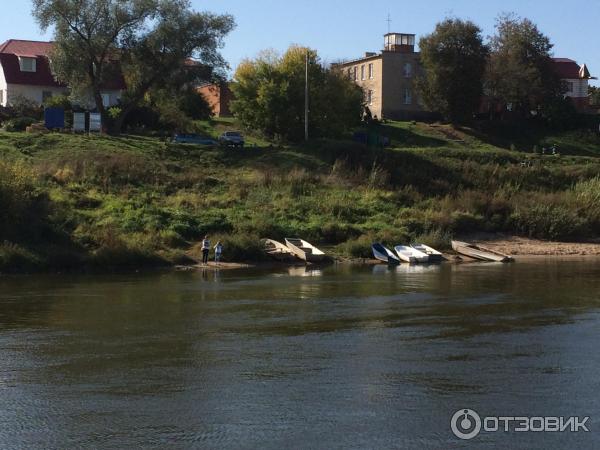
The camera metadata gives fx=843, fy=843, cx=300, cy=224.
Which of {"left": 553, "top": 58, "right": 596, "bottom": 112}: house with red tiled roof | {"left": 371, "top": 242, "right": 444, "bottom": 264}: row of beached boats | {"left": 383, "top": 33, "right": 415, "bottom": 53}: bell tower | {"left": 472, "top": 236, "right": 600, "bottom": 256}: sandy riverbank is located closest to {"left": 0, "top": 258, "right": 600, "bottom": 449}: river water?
{"left": 371, "top": 242, "right": 444, "bottom": 264}: row of beached boats

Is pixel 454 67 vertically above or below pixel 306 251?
above

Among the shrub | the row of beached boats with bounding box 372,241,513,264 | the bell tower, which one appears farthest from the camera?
the bell tower

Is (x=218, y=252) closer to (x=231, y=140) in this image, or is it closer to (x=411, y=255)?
(x=411, y=255)

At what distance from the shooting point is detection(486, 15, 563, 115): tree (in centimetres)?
8212

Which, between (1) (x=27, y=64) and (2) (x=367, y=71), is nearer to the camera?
(1) (x=27, y=64)

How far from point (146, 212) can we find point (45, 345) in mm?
26007

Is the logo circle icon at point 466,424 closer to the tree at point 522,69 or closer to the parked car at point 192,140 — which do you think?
the parked car at point 192,140

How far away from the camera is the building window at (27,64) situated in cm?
7819

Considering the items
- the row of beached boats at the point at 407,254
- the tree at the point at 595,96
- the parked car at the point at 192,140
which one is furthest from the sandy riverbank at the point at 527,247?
the tree at the point at 595,96

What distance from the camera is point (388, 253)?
43.9 m

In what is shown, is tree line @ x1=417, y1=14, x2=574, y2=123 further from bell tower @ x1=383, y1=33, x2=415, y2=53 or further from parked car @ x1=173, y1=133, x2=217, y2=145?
parked car @ x1=173, y1=133, x2=217, y2=145

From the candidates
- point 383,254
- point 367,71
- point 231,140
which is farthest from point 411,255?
point 367,71

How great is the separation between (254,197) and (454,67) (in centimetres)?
3424

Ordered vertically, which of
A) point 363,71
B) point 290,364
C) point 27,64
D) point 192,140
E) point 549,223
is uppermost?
point 363,71
